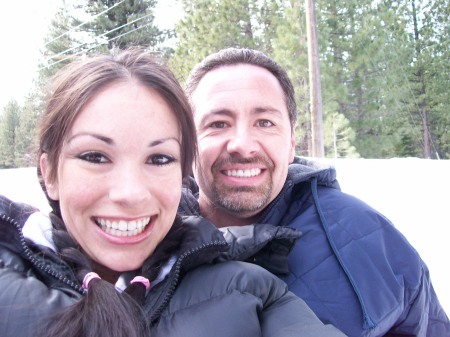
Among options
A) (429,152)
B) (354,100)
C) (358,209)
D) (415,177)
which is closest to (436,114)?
(429,152)

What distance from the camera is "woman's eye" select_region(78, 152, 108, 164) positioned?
1.21 meters

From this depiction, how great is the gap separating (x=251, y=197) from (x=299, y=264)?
40 cm

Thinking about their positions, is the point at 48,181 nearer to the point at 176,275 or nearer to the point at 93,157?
the point at 93,157

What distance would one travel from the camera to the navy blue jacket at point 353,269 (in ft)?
4.92

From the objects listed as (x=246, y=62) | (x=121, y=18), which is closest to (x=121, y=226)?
(x=246, y=62)

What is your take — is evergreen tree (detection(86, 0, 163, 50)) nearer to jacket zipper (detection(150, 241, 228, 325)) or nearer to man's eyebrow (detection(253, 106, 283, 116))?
man's eyebrow (detection(253, 106, 283, 116))

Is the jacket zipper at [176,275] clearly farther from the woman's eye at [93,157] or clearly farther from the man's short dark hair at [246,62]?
the man's short dark hair at [246,62]

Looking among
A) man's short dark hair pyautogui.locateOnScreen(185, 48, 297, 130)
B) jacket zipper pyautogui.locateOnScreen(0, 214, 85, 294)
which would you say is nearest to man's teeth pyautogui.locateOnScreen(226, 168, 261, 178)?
man's short dark hair pyautogui.locateOnScreen(185, 48, 297, 130)

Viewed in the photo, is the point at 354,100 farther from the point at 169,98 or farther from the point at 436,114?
the point at 169,98

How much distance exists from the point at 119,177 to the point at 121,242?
19 cm

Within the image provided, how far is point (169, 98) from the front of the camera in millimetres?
1353

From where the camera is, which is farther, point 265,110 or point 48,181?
point 265,110

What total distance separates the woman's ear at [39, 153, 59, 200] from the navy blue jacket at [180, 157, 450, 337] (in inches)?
32.7

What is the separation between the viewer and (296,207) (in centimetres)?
188
